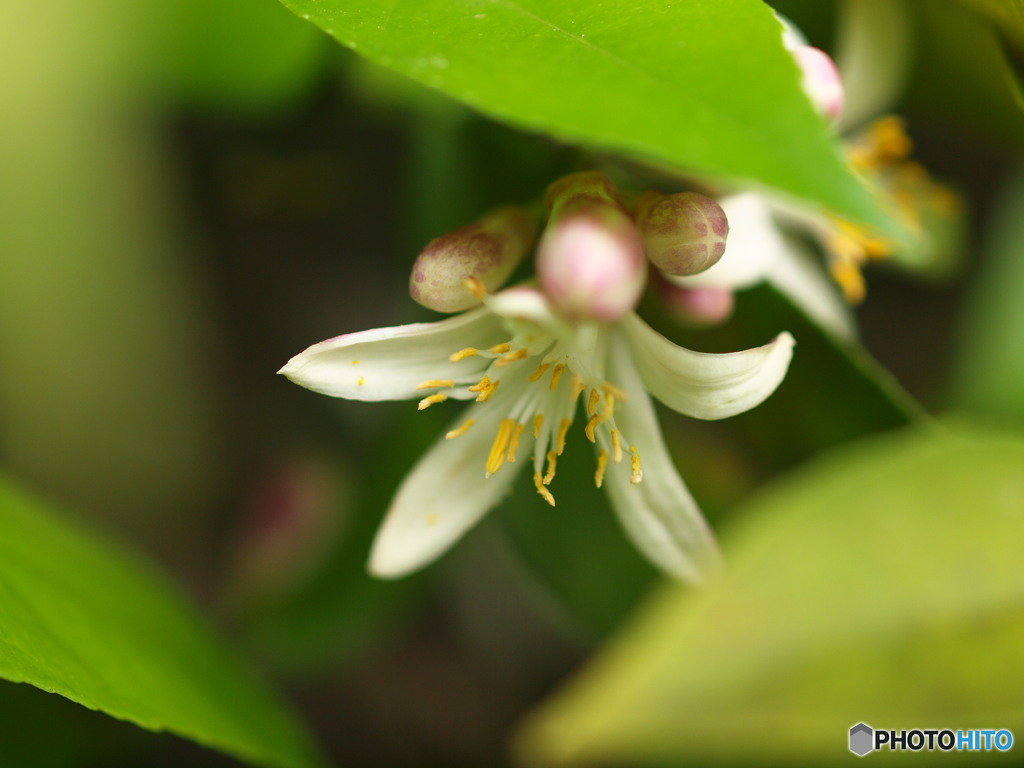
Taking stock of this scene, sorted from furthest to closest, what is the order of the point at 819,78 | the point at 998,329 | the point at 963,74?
the point at 998,329 < the point at 963,74 < the point at 819,78

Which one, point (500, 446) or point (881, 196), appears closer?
point (500, 446)

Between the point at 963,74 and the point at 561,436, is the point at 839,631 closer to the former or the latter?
the point at 561,436

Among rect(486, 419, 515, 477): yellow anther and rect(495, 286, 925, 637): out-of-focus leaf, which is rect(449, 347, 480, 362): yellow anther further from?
rect(495, 286, 925, 637): out-of-focus leaf

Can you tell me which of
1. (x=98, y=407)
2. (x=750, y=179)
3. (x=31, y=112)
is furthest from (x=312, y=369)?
(x=98, y=407)

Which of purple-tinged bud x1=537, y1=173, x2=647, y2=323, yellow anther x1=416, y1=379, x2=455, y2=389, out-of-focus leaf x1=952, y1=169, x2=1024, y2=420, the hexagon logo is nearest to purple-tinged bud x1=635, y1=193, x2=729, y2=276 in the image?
purple-tinged bud x1=537, y1=173, x2=647, y2=323

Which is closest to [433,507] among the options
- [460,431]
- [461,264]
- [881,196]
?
[460,431]

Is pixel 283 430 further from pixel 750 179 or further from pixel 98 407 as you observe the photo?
pixel 750 179

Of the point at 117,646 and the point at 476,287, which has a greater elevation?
the point at 476,287
